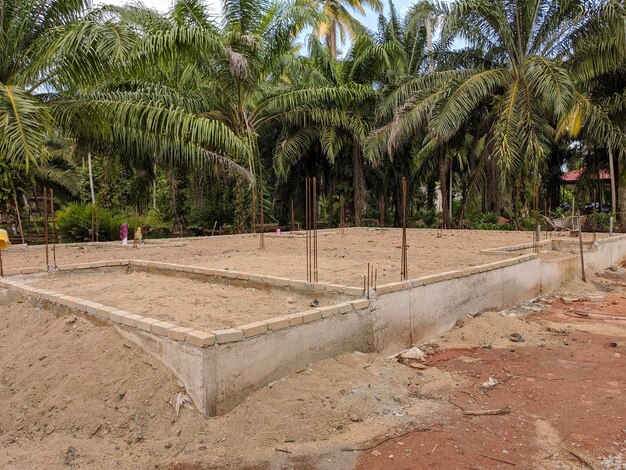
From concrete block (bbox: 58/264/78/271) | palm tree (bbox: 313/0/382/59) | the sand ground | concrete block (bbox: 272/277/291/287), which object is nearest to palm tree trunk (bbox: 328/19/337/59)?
palm tree (bbox: 313/0/382/59)

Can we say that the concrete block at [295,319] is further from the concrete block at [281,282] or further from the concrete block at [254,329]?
the concrete block at [281,282]

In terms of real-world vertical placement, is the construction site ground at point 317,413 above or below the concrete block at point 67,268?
below

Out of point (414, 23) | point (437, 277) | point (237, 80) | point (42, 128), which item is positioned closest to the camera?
point (437, 277)

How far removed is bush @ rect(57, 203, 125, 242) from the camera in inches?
531

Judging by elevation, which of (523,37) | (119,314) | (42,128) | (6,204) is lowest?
(119,314)

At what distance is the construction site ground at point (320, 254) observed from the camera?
7.70 metres

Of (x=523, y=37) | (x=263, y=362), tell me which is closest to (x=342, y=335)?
(x=263, y=362)

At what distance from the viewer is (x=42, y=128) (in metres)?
9.51

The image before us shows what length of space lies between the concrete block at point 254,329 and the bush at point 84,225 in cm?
1063

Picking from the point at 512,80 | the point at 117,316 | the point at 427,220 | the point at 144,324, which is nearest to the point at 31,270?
the point at 117,316

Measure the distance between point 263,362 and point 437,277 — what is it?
2955mm

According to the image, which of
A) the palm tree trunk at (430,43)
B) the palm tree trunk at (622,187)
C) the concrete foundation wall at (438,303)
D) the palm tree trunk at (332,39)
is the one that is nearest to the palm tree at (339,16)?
the palm tree trunk at (332,39)

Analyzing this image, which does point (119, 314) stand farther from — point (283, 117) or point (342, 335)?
point (283, 117)

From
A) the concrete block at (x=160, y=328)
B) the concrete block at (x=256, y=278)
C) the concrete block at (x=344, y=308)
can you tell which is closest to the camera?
the concrete block at (x=160, y=328)
